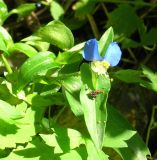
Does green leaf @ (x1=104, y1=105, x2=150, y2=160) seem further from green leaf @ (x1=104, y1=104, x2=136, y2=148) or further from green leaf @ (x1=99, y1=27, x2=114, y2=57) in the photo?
green leaf @ (x1=99, y1=27, x2=114, y2=57)

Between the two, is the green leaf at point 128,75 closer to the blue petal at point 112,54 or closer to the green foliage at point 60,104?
the green foliage at point 60,104

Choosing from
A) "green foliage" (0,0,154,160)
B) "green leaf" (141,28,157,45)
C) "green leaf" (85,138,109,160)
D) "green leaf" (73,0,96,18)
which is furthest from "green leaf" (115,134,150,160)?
"green leaf" (73,0,96,18)

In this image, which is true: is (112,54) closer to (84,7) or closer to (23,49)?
(23,49)

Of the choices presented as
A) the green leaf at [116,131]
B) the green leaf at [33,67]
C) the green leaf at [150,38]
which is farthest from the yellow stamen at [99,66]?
the green leaf at [150,38]

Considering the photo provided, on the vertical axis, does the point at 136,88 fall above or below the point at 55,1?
below

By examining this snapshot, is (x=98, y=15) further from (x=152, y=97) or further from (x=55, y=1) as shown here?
(x=152, y=97)

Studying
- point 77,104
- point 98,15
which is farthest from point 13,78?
point 98,15
